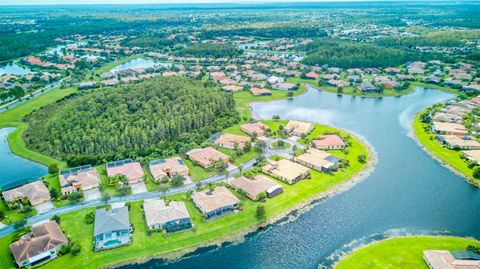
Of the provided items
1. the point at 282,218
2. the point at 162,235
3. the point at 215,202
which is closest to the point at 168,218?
the point at 162,235

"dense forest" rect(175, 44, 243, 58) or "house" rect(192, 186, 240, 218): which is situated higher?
"dense forest" rect(175, 44, 243, 58)

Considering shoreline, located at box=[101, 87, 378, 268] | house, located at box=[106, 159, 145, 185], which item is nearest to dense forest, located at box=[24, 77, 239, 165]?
house, located at box=[106, 159, 145, 185]

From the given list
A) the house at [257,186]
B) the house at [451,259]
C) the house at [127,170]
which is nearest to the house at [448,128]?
the house at [451,259]

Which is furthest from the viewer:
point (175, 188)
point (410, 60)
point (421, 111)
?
point (410, 60)

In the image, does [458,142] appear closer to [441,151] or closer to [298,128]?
[441,151]

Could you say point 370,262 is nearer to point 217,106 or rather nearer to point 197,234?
point 197,234

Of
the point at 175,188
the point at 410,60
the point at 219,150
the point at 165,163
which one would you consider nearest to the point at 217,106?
the point at 219,150

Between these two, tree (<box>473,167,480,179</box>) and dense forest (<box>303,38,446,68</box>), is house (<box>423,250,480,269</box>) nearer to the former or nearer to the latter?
tree (<box>473,167,480,179</box>)
